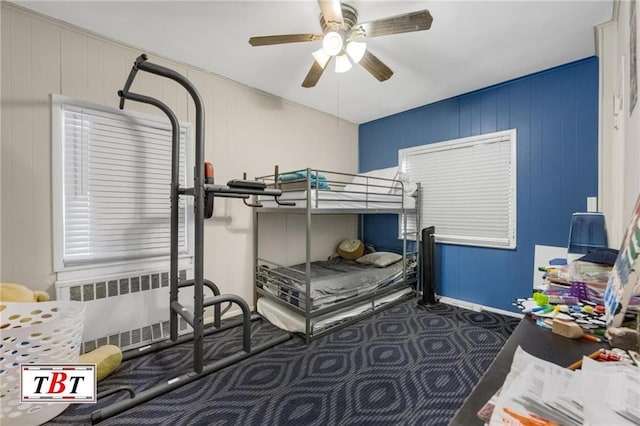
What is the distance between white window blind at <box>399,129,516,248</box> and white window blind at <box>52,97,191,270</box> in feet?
8.69

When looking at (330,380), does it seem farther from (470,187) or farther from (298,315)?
(470,187)

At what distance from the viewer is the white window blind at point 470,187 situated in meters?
2.69

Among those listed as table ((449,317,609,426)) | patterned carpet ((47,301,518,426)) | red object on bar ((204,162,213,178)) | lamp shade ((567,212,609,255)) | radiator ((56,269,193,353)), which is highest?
red object on bar ((204,162,213,178))

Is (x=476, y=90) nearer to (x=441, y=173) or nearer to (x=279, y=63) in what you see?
(x=441, y=173)

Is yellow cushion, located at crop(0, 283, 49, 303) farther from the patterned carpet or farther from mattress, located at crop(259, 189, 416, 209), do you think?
mattress, located at crop(259, 189, 416, 209)

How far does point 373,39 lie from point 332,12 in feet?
2.19

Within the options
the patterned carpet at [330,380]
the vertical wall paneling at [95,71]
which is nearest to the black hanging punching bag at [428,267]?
the patterned carpet at [330,380]

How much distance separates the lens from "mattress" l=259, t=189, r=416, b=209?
91.3 inches

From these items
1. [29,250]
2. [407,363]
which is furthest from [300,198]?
[29,250]

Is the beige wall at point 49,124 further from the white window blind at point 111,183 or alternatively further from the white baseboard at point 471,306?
the white baseboard at point 471,306

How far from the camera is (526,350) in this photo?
82 centimetres

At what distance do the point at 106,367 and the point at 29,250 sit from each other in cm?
90

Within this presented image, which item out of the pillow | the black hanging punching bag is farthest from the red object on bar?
the black hanging punching bag

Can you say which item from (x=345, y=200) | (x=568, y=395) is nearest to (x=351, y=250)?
(x=345, y=200)
